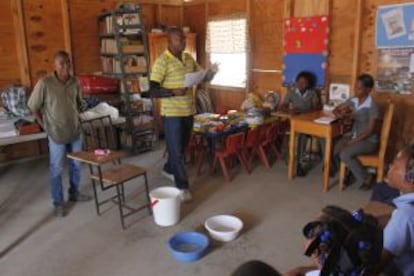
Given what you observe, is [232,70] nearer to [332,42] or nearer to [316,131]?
[332,42]

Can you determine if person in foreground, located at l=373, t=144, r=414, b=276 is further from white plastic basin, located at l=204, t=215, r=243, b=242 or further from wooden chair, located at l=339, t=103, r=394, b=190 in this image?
wooden chair, located at l=339, t=103, r=394, b=190

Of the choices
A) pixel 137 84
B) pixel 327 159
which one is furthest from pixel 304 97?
pixel 137 84

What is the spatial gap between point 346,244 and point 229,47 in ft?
16.3

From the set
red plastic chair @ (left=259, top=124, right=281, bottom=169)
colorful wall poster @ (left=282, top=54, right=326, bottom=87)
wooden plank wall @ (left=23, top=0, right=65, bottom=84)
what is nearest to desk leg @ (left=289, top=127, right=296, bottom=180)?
red plastic chair @ (left=259, top=124, right=281, bottom=169)

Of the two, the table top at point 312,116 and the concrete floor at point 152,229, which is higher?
the table top at point 312,116

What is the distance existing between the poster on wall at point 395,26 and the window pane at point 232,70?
2.05m

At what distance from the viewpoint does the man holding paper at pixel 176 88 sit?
3203mm

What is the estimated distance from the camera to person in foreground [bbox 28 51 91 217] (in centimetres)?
304

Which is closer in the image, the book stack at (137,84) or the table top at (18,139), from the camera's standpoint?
the table top at (18,139)

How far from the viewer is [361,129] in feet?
12.3

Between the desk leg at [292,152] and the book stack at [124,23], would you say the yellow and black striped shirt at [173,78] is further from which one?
the book stack at [124,23]

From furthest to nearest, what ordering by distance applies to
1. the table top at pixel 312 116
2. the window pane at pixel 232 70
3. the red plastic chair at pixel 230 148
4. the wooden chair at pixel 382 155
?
1. the window pane at pixel 232 70
2. the red plastic chair at pixel 230 148
3. the table top at pixel 312 116
4. the wooden chair at pixel 382 155

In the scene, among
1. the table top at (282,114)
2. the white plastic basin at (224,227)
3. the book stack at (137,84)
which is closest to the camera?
the white plastic basin at (224,227)

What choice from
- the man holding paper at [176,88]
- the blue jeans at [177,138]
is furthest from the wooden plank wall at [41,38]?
the blue jeans at [177,138]
